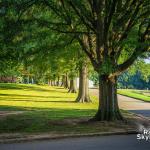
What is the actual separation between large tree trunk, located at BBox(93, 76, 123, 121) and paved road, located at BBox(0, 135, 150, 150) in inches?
186

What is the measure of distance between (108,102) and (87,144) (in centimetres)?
658

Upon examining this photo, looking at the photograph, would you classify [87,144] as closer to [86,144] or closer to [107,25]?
[86,144]

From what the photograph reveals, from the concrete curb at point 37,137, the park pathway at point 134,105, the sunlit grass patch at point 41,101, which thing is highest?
the sunlit grass patch at point 41,101

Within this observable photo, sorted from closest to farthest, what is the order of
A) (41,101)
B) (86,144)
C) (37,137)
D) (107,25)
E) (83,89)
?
(86,144) → (37,137) → (107,25) → (41,101) → (83,89)

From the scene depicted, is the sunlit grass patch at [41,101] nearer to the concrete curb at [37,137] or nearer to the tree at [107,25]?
the tree at [107,25]

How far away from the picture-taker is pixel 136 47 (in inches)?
708

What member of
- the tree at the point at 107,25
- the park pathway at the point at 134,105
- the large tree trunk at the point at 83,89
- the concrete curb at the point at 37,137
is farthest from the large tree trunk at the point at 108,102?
the large tree trunk at the point at 83,89

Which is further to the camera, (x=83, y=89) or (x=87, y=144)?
(x=83, y=89)

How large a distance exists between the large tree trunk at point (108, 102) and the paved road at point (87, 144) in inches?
186

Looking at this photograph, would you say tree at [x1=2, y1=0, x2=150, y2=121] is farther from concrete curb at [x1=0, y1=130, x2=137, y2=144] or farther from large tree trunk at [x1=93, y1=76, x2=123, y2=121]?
concrete curb at [x1=0, y1=130, x2=137, y2=144]

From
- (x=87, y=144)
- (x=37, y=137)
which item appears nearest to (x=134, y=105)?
(x=37, y=137)

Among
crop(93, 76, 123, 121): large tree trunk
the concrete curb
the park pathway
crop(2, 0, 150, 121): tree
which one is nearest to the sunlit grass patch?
the park pathway

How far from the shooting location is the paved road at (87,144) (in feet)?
41.1

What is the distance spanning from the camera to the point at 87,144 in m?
13.3
